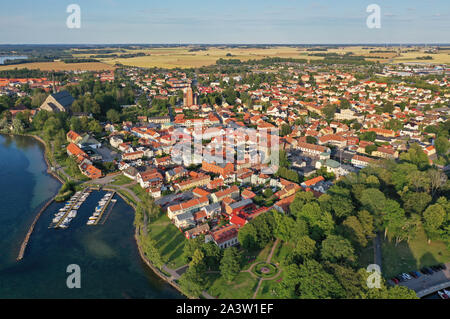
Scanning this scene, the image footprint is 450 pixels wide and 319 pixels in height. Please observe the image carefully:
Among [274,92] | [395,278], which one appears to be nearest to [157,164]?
[395,278]

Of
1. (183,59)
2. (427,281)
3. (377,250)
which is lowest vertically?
(427,281)

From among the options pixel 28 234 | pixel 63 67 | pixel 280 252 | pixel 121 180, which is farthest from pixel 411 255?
pixel 63 67

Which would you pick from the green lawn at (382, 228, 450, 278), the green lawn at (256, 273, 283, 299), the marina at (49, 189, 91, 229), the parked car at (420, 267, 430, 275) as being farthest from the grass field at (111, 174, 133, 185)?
the parked car at (420, 267, 430, 275)

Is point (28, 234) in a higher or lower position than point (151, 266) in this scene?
higher

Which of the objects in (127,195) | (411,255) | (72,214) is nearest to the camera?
(411,255)

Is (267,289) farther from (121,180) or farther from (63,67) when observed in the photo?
(63,67)
